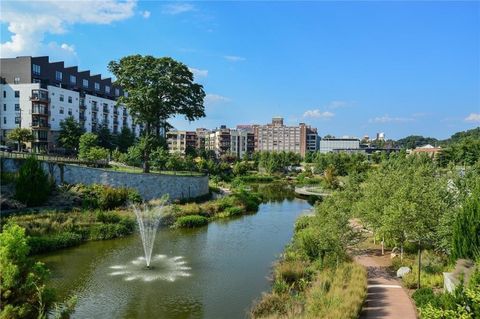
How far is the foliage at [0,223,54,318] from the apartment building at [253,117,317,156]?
14453cm

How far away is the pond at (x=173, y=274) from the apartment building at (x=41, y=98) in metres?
31.1

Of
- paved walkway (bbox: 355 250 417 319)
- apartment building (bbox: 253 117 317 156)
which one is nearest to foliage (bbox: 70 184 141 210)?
paved walkway (bbox: 355 250 417 319)

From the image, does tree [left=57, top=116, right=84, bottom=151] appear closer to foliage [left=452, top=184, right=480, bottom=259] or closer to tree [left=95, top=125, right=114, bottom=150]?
tree [left=95, top=125, right=114, bottom=150]

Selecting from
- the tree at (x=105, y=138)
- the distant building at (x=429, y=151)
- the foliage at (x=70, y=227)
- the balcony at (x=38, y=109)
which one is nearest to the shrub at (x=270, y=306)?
the foliage at (x=70, y=227)

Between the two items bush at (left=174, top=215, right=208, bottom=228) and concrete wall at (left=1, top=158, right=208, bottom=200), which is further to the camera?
concrete wall at (left=1, top=158, right=208, bottom=200)

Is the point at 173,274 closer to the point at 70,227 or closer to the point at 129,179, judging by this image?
the point at 70,227

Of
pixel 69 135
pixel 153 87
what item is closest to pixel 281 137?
pixel 69 135

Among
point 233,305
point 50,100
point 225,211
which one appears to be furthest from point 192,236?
point 50,100

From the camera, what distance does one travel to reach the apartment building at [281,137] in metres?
157

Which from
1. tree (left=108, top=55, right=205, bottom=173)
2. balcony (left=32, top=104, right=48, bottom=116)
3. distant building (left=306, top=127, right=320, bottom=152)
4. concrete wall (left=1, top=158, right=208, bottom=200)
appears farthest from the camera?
distant building (left=306, top=127, right=320, bottom=152)

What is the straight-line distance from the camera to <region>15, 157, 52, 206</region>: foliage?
3034 cm

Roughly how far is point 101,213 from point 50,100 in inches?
1534

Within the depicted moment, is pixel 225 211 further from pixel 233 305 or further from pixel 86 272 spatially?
pixel 233 305

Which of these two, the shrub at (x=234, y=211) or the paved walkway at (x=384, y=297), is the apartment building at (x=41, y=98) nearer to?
the shrub at (x=234, y=211)
